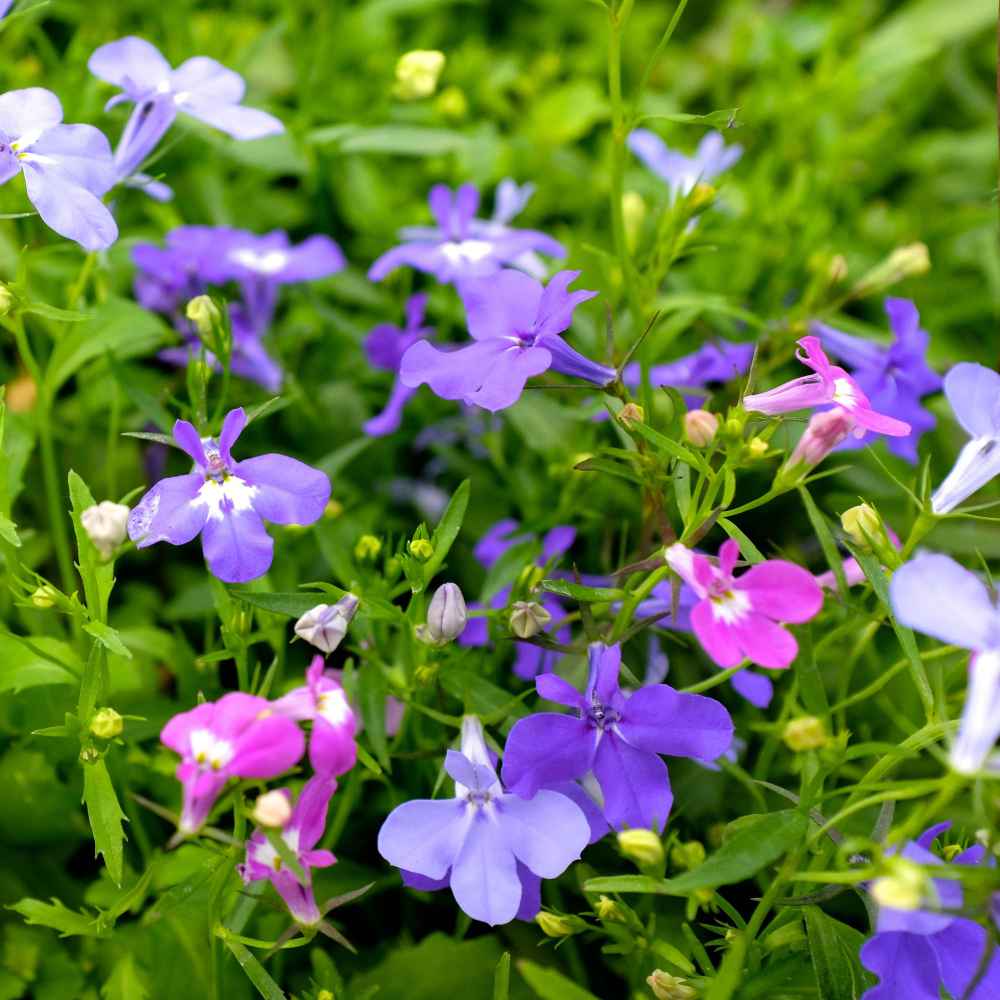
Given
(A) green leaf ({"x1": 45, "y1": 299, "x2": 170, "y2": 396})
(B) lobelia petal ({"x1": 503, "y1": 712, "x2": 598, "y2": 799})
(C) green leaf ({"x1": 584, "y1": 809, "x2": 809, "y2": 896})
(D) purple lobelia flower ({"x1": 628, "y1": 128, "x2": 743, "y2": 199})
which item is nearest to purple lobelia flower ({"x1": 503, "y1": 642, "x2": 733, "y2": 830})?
(B) lobelia petal ({"x1": 503, "y1": 712, "x2": 598, "y2": 799})

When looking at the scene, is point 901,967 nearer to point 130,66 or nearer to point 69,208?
point 69,208

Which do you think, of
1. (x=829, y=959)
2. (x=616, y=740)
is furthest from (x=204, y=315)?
(x=829, y=959)

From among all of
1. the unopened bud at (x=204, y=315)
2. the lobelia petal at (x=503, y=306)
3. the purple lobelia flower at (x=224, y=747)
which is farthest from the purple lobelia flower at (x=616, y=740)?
the unopened bud at (x=204, y=315)

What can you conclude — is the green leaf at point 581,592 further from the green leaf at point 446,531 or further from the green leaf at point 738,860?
the green leaf at point 738,860

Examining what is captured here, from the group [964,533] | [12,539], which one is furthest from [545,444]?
[12,539]

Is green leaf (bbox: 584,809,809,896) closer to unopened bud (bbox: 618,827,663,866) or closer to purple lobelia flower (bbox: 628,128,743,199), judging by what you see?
unopened bud (bbox: 618,827,663,866)
